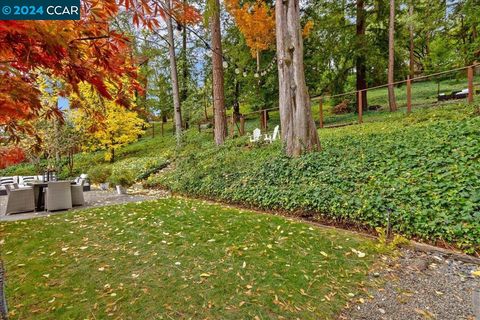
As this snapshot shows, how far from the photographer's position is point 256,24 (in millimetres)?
13695

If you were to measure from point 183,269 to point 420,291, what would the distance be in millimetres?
2287

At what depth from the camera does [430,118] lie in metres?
7.22

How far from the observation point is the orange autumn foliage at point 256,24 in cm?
1370

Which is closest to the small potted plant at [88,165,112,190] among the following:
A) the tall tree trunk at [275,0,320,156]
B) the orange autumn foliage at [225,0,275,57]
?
the tall tree trunk at [275,0,320,156]

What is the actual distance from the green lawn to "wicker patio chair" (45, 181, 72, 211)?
4.53 ft

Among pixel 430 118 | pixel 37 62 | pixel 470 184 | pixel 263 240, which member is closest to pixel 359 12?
pixel 430 118

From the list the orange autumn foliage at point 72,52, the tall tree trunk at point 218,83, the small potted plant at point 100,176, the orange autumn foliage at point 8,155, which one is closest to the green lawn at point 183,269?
the orange autumn foliage at point 8,155

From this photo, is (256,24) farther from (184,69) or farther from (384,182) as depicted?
(384,182)

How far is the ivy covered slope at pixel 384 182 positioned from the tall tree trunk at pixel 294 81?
0.42 m

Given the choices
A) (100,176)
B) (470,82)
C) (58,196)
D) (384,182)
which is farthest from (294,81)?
(100,176)

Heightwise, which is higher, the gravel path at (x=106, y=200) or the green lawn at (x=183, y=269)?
the gravel path at (x=106, y=200)

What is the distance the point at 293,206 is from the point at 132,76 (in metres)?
3.54

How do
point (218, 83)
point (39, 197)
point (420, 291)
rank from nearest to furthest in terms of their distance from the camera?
point (420, 291)
point (39, 197)
point (218, 83)

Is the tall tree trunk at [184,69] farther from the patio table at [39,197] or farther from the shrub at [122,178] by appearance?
the patio table at [39,197]
